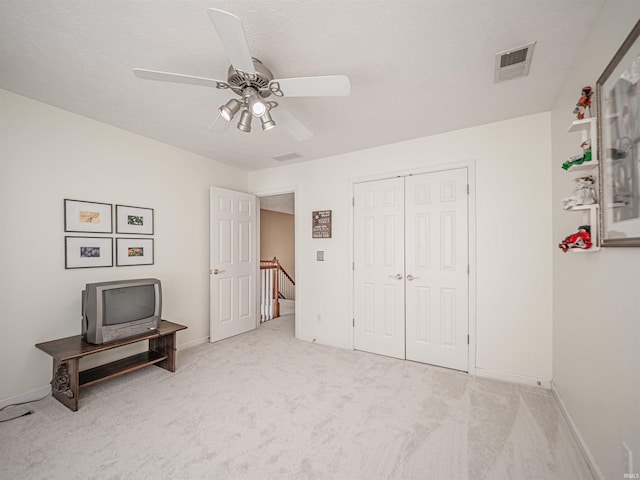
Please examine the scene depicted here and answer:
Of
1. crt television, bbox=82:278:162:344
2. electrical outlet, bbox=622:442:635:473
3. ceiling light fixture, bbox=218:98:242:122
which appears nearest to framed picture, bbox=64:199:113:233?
crt television, bbox=82:278:162:344

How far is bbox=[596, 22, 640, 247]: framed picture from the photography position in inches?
44.5

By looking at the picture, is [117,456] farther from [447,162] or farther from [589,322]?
[447,162]

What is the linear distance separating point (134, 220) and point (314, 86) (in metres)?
2.59

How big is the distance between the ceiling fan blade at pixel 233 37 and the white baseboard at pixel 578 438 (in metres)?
2.80

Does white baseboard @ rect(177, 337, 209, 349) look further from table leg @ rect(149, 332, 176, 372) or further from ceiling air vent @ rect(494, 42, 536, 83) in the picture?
ceiling air vent @ rect(494, 42, 536, 83)

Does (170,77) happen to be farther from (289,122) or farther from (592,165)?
(592,165)

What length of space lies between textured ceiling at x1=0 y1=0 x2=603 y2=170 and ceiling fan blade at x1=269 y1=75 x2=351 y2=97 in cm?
28

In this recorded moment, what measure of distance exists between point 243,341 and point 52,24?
349 centimetres

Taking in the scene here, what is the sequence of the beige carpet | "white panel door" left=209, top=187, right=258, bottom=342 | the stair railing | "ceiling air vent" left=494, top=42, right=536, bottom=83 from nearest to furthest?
the beige carpet < "ceiling air vent" left=494, top=42, right=536, bottom=83 < "white panel door" left=209, top=187, right=258, bottom=342 < the stair railing

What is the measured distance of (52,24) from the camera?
5.14 feet

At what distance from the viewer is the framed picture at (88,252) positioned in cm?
259

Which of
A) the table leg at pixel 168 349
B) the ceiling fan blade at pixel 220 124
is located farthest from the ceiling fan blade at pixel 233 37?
the table leg at pixel 168 349

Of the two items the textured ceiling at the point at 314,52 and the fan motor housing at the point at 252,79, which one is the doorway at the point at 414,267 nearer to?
the textured ceiling at the point at 314,52

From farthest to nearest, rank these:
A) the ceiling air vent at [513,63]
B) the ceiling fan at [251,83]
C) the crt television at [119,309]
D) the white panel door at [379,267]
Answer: the white panel door at [379,267], the crt television at [119,309], the ceiling air vent at [513,63], the ceiling fan at [251,83]
